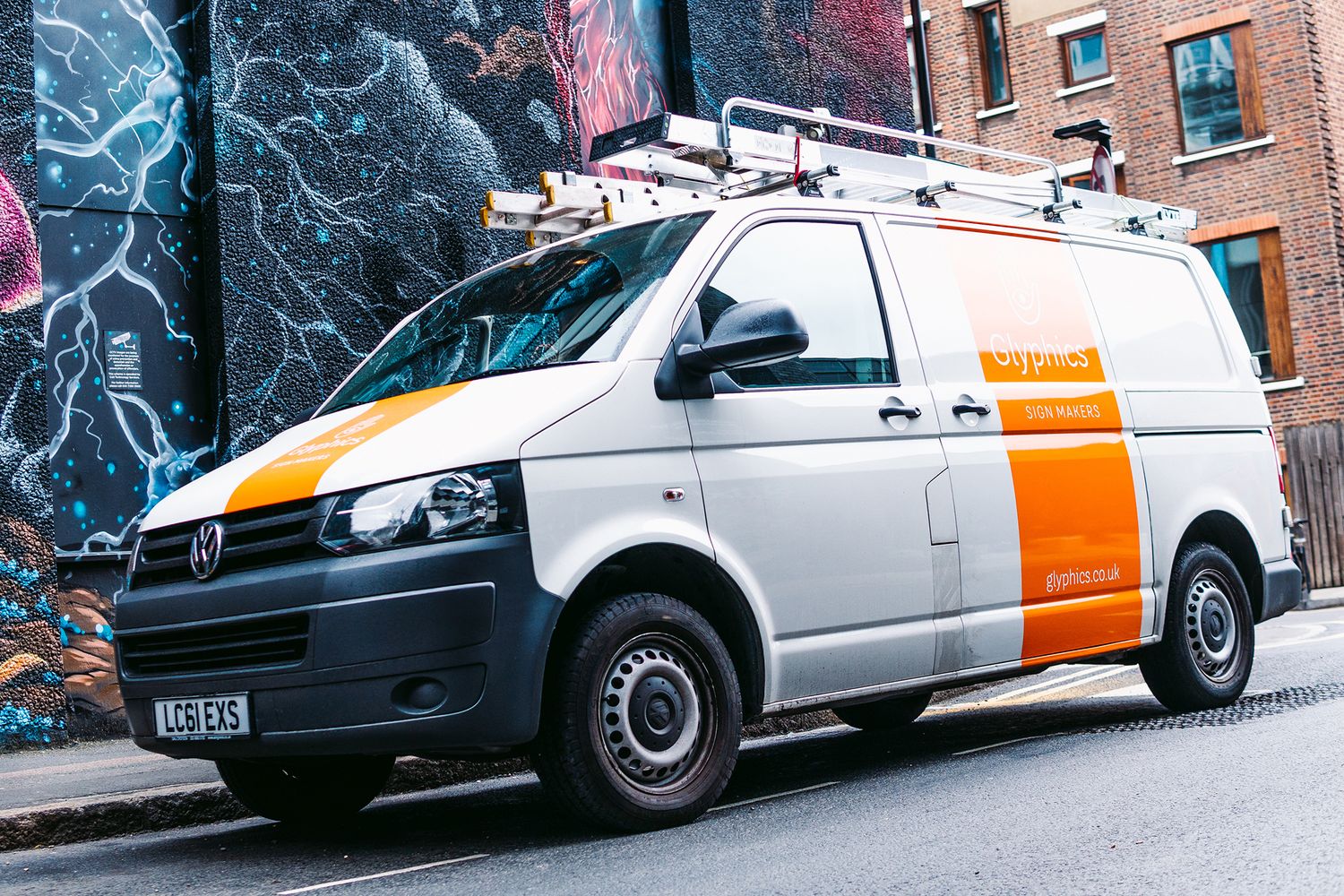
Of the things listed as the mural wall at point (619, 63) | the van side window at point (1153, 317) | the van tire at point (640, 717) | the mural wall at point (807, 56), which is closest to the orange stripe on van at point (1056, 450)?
the van side window at point (1153, 317)

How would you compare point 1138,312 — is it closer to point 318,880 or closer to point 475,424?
point 475,424

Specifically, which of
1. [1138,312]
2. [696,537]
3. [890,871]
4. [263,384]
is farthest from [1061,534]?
[263,384]

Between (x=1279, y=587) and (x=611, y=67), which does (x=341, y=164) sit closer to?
(x=611, y=67)

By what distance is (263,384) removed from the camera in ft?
31.7

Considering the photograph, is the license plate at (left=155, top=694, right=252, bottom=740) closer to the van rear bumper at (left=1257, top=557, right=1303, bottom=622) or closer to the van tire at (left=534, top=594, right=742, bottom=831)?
the van tire at (left=534, top=594, right=742, bottom=831)

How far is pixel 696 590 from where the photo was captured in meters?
5.25

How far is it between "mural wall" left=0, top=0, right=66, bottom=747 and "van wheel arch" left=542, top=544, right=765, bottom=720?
471 cm

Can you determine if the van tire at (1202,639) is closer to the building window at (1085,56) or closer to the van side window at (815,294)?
the van side window at (815,294)

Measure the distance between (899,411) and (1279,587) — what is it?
314cm

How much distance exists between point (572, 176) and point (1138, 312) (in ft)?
9.43

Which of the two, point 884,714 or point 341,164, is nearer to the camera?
point 884,714

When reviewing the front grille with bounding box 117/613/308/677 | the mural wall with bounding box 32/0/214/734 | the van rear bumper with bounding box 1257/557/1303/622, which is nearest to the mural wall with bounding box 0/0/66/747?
the mural wall with bounding box 32/0/214/734

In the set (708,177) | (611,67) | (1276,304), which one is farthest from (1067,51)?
(708,177)

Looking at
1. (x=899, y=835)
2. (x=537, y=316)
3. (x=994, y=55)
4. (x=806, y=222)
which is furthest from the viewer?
(x=994, y=55)
